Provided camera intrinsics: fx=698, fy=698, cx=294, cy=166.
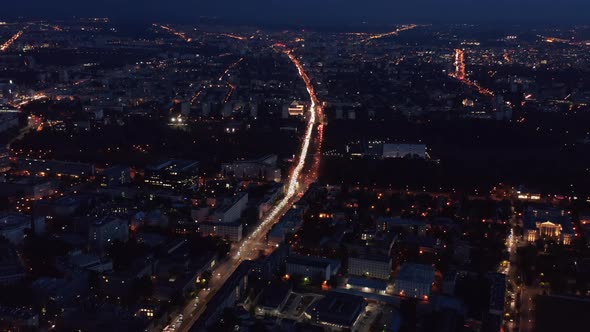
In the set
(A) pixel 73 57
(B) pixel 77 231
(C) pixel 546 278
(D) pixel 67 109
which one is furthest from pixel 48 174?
(A) pixel 73 57

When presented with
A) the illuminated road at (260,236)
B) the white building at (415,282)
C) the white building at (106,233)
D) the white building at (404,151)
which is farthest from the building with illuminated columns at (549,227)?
the white building at (106,233)

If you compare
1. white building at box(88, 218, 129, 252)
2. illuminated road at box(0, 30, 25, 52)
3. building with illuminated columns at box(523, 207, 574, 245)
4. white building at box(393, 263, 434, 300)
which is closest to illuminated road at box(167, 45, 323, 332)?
white building at box(88, 218, 129, 252)

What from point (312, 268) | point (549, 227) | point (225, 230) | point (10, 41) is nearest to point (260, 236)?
point (225, 230)

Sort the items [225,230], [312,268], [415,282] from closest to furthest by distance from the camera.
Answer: [415,282]
[312,268]
[225,230]

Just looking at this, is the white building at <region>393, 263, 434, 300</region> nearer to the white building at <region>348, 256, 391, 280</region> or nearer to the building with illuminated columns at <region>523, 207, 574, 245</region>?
the white building at <region>348, 256, 391, 280</region>

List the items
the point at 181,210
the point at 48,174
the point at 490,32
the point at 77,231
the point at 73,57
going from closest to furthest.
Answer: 1. the point at 77,231
2. the point at 181,210
3. the point at 48,174
4. the point at 73,57
5. the point at 490,32

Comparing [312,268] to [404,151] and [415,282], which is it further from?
[404,151]

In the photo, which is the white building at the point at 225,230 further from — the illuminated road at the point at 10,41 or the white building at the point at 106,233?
the illuminated road at the point at 10,41

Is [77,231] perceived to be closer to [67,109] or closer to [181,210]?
[181,210]
